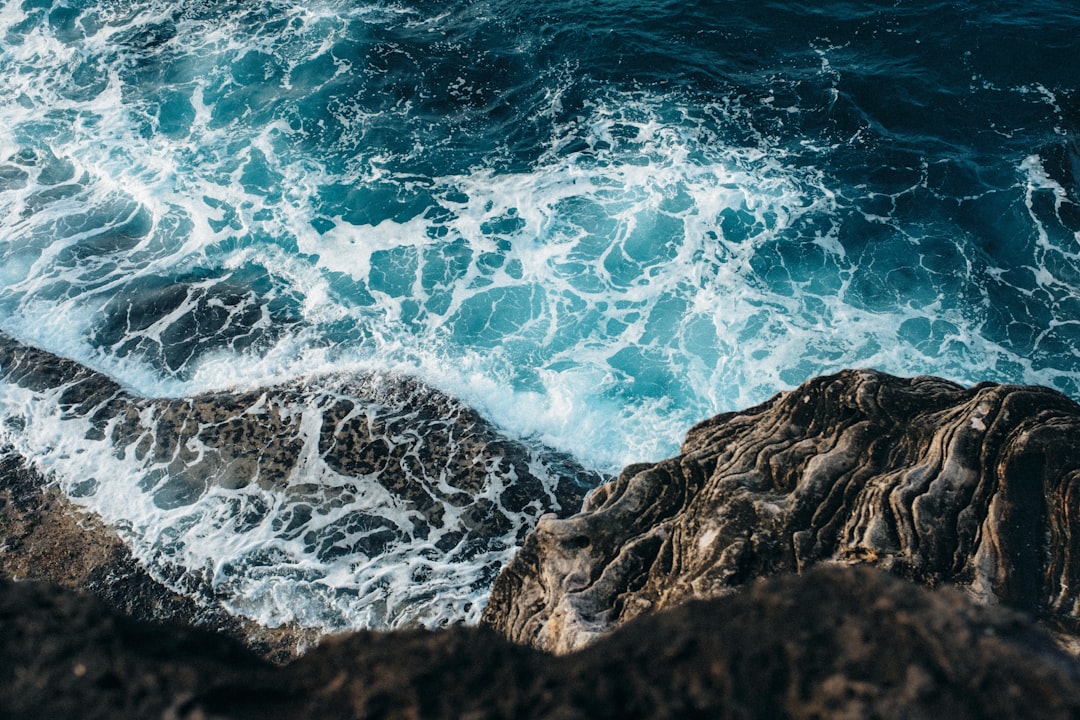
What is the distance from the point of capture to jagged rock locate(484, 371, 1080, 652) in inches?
459

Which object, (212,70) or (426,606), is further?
(212,70)

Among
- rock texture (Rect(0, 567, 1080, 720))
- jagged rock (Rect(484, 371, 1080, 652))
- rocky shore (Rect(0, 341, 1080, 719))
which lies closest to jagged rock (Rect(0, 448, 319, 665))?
rocky shore (Rect(0, 341, 1080, 719))

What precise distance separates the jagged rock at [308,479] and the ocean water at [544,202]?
473 millimetres

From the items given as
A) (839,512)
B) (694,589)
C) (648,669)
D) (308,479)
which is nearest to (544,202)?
(308,479)

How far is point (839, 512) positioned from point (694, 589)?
292 cm

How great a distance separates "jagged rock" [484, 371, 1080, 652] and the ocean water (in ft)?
19.5

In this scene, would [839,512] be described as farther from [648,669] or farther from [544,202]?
[544,202]

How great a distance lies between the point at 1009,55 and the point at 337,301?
28182 mm

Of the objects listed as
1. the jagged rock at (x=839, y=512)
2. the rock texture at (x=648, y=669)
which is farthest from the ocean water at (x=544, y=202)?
the rock texture at (x=648, y=669)

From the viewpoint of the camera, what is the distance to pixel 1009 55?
3062 cm

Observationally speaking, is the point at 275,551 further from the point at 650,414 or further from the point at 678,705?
the point at 678,705

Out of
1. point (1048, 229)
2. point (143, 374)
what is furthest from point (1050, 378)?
point (143, 374)

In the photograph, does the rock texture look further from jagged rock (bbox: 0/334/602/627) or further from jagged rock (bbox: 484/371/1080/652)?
jagged rock (bbox: 0/334/602/627)

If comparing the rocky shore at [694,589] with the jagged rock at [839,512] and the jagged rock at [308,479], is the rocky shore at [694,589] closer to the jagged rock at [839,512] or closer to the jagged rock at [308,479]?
the jagged rock at [839,512]
